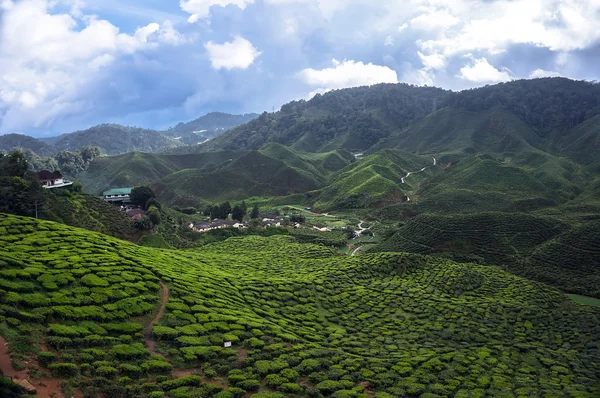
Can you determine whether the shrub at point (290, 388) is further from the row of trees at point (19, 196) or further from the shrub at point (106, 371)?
the row of trees at point (19, 196)

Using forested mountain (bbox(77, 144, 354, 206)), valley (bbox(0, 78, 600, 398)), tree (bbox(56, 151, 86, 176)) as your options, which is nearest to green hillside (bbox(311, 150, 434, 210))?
forested mountain (bbox(77, 144, 354, 206))

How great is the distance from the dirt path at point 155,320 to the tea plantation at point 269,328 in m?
0.13

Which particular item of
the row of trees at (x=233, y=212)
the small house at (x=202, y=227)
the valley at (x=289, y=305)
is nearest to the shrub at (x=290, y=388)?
the valley at (x=289, y=305)

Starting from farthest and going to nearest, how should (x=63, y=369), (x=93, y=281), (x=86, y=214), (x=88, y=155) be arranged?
(x=88, y=155)
(x=86, y=214)
(x=93, y=281)
(x=63, y=369)

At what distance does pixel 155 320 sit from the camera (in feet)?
76.8

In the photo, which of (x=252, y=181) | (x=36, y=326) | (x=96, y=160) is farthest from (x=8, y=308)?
(x=96, y=160)

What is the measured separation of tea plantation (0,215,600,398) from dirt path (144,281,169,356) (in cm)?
13

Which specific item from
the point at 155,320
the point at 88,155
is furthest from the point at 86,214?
the point at 88,155

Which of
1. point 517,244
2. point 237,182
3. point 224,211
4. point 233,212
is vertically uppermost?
point 237,182

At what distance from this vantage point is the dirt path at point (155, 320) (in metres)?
20.8

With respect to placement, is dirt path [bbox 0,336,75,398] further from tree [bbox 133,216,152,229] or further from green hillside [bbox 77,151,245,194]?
green hillside [bbox 77,151,245,194]

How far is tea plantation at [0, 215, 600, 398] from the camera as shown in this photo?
1878 cm

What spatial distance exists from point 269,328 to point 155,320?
738 centimetres

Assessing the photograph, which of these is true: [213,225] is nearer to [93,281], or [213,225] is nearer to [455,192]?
[93,281]
